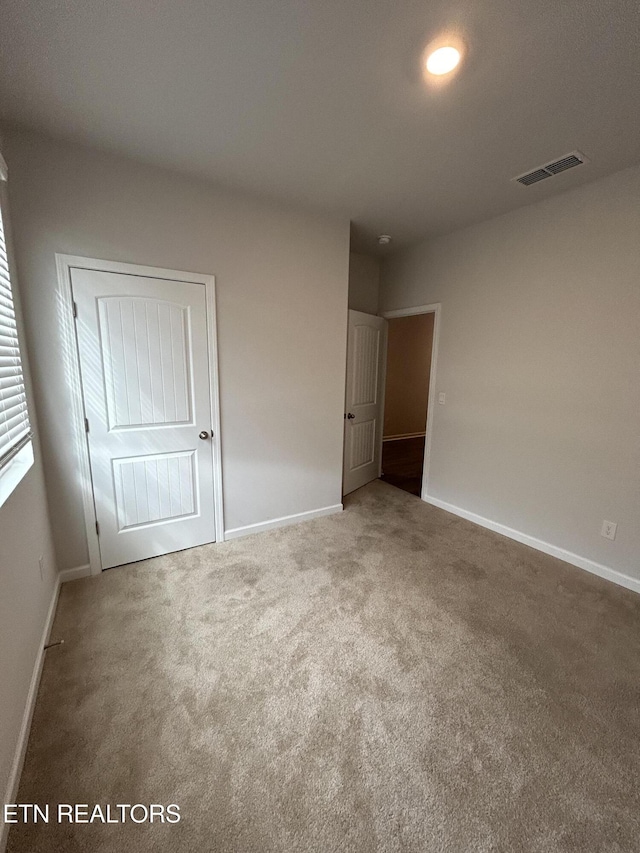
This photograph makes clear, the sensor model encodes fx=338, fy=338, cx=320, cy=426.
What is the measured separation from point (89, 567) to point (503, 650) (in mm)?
2604

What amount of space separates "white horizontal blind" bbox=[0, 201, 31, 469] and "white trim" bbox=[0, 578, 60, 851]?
971 mm

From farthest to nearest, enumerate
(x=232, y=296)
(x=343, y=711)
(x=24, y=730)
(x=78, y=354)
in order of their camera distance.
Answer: (x=232, y=296) < (x=78, y=354) < (x=343, y=711) < (x=24, y=730)

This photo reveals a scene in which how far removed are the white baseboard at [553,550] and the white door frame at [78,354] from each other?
2.42 metres

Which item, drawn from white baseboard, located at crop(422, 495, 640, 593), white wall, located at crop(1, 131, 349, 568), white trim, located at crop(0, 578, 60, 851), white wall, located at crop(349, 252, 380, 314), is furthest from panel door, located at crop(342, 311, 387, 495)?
white trim, located at crop(0, 578, 60, 851)

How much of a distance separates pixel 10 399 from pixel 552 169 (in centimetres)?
330

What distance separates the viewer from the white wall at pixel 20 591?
117 cm

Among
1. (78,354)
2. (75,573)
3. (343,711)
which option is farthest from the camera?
(75,573)

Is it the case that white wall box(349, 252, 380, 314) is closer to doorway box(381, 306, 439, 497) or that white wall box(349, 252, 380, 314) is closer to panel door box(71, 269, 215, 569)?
doorway box(381, 306, 439, 497)

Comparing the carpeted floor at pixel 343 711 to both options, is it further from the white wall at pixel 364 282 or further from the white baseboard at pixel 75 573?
the white wall at pixel 364 282

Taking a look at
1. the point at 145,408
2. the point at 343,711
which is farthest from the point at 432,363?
the point at 343,711

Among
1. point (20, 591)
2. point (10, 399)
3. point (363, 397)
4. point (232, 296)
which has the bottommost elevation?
point (20, 591)

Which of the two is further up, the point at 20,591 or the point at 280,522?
the point at 20,591

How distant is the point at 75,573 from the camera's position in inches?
89.7

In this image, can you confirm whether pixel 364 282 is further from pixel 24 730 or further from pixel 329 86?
pixel 24 730
